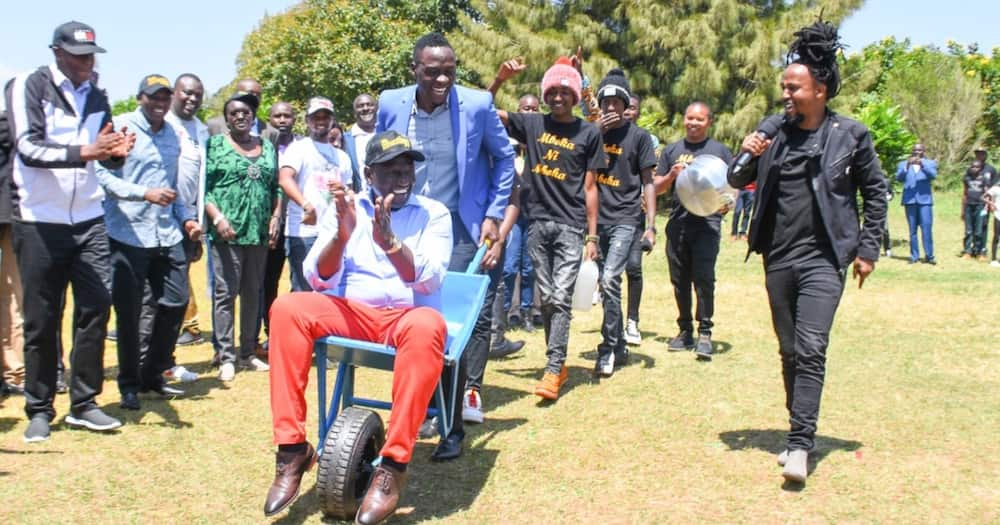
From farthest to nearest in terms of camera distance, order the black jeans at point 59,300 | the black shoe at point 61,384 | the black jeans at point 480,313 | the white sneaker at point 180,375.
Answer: the white sneaker at point 180,375
the black shoe at point 61,384
the black jeans at point 480,313
the black jeans at point 59,300

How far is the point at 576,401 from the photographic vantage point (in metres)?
6.78

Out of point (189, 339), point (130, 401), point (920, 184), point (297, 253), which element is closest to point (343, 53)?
point (920, 184)

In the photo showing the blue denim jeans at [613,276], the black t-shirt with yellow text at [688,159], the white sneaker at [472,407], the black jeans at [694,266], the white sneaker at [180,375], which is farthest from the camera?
the black jeans at [694,266]

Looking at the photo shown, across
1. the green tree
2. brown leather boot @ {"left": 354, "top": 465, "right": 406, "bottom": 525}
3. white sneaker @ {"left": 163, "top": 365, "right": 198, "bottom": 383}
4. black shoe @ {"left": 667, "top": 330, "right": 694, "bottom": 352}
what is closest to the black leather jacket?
brown leather boot @ {"left": 354, "top": 465, "right": 406, "bottom": 525}

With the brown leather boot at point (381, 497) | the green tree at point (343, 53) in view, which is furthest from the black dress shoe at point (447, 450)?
the green tree at point (343, 53)

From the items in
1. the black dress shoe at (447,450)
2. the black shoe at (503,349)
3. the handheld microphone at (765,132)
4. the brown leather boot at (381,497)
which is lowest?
the black shoe at (503,349)

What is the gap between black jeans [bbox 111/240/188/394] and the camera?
20.7 ft

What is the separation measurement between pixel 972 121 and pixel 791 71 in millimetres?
38854

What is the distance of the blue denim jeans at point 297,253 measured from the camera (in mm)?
8016

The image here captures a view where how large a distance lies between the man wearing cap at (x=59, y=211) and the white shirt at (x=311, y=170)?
6.03ft

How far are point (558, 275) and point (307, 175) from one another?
86.8 inches

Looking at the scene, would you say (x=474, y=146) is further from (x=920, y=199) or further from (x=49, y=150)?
(x=920, y=199)

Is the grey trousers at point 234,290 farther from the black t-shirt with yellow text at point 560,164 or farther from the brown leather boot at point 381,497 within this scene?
the brown leather boot at point 381,497

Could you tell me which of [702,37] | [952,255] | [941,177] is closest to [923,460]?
[952,255]
